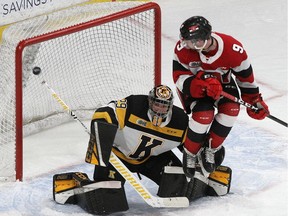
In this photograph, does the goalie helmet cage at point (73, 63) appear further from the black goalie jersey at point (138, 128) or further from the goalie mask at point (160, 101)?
the goalie mask at point (160, 101)

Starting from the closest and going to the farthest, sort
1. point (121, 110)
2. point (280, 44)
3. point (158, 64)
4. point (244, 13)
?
point (121, 110), point (158, 64), point (280, 44), point (244, 13)

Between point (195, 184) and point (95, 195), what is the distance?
0.50m

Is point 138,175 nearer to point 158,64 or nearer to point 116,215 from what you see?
point 116,215

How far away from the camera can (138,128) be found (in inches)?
187

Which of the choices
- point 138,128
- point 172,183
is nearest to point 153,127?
point 138,128

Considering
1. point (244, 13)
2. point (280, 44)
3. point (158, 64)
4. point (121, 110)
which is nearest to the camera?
point (121, 110)

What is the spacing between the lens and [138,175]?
16.4 feet

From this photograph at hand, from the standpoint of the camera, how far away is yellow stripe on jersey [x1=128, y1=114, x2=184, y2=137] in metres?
4.73

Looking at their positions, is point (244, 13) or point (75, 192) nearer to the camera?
point (75, 192)

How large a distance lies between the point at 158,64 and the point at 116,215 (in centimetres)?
109

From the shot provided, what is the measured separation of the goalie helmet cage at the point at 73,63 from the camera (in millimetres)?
5098

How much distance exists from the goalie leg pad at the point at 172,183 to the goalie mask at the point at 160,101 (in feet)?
1.02

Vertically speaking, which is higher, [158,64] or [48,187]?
[158,64]

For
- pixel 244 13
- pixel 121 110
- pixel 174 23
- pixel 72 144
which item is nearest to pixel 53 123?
pixel 72 144
